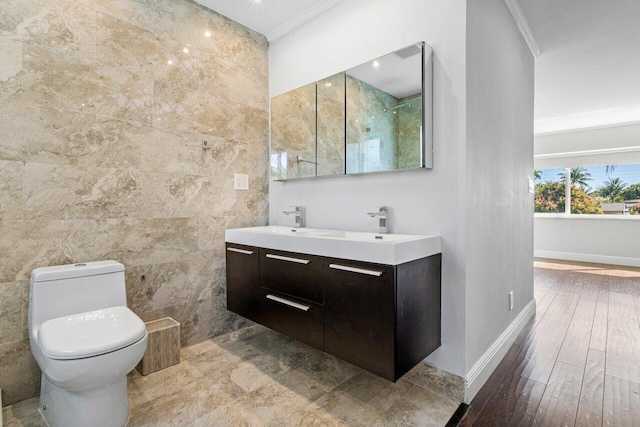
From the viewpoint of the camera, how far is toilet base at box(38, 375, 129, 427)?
140 centimetres

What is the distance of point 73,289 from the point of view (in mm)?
1727

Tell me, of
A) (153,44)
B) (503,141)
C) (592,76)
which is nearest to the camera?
(153,44)

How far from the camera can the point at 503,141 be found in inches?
91.3

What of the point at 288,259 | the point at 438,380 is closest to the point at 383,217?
the point at 288,259

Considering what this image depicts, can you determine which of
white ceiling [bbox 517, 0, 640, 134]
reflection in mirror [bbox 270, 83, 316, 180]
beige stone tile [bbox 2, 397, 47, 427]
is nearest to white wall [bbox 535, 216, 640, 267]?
white ceiling [bbox 517, 0, 640, 134]

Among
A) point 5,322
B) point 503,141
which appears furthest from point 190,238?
point 503,141

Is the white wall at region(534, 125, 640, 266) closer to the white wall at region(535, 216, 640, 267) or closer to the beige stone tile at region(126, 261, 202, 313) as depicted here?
the white wall at region(535, 216, 640, 267)

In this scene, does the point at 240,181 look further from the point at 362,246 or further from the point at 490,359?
the point at 490,359

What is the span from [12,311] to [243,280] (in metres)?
1.23

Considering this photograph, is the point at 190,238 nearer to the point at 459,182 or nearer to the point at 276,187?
the point at 276,187

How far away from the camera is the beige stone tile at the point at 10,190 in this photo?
5.43 ft

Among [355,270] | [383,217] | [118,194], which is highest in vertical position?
[118,194]

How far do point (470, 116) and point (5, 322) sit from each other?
270cm

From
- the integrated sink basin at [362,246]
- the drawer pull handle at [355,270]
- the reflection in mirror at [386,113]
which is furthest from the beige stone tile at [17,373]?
the reflection in mirror at [386,113]
